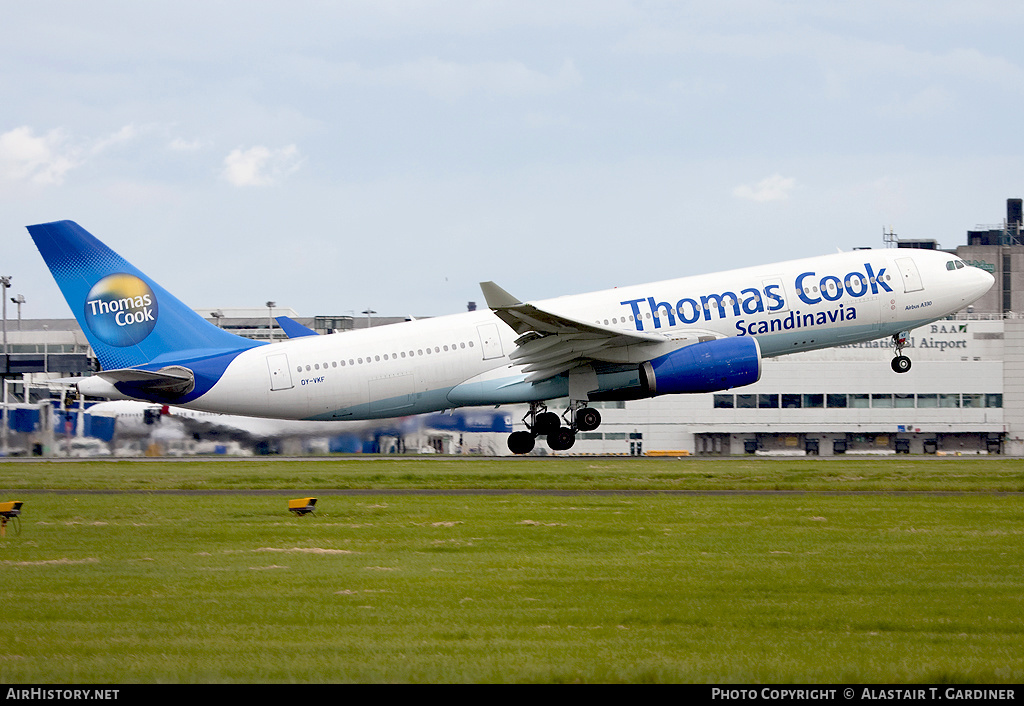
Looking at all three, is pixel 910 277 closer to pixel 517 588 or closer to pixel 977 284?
pixel 977 284

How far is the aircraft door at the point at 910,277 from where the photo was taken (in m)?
38.2

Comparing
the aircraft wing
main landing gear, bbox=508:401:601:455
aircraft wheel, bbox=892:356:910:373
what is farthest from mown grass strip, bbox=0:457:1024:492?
aircraft wheel, bbox=892:356:910:373

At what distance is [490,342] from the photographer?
36844 millimetres

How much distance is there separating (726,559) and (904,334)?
27235 millimetres

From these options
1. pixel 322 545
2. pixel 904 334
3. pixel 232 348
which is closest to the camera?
pixel 322 545

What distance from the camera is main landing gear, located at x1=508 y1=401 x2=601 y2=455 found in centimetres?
3666

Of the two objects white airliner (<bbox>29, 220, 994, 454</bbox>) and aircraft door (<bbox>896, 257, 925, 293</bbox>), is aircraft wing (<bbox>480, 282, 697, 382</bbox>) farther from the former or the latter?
aircraft door (<bbox>896, 257, 925, 293</bbox>)

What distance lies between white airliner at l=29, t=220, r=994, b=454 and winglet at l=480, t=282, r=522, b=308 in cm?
124

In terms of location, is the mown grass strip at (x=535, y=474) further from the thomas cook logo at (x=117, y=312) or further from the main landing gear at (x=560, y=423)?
Result: the thomas cook logo at (x=117, y=312)

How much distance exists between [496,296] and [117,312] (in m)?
12.8

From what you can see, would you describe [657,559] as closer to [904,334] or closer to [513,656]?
[513,656]

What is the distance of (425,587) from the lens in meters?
14.3

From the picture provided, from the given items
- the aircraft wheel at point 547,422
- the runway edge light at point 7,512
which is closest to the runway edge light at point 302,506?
the runway edge light at point 7,512
